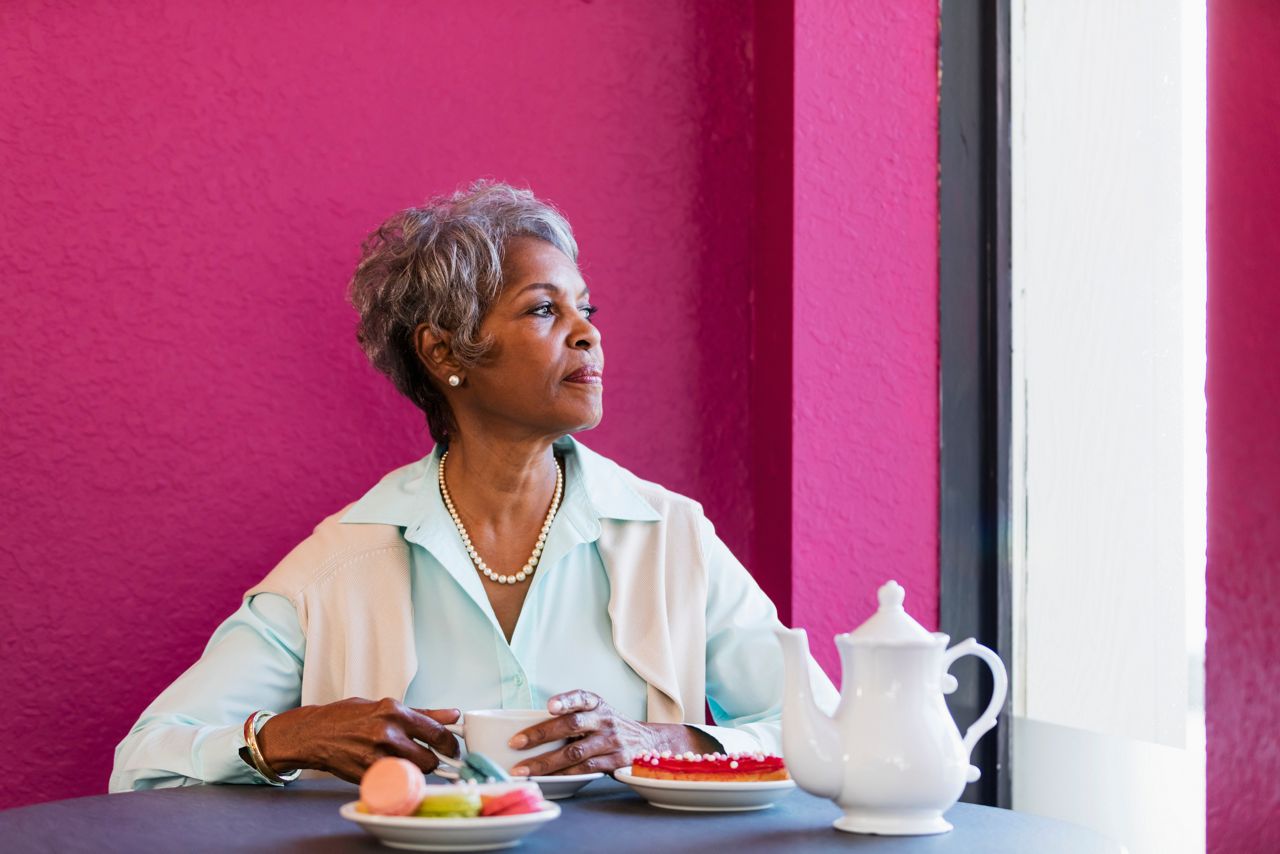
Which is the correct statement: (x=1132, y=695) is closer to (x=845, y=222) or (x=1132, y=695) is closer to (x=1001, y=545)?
(x=1001, y=545)

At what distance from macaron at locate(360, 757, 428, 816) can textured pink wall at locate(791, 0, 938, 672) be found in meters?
1.30

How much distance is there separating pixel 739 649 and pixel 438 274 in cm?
74

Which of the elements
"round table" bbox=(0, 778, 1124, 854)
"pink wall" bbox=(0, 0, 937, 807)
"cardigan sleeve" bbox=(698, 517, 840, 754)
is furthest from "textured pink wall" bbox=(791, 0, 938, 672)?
"round table" bbox=(0, 778, 1124, 854)

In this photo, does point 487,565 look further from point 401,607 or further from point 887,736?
point 887,736

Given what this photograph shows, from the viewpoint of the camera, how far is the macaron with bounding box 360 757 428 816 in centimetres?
120

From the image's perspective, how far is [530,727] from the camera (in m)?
1.55

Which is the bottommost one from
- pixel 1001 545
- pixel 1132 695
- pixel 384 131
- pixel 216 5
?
pixel 1132 695

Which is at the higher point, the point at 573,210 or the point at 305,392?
the point at 573,210

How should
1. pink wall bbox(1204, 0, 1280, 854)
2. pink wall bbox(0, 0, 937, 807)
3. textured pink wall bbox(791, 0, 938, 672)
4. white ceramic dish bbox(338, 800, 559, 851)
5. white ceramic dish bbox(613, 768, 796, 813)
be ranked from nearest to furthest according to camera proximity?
white ceramic dish bbox(338, 800, 559, 851), white ceramic dish bbox(613, 768, 796, 813), pink wall bbox(1204, 0, 1280, 854), pink wall bbox(0, 0, 937, 807), textured pink wall bbox(791, 0, 938, 672)

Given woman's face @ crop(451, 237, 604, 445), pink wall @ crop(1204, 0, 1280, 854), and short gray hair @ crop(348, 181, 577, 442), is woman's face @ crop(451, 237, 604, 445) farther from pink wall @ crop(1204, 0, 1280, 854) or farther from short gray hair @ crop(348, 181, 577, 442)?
pink wall @ crop(1204, 0, 1280, 854)

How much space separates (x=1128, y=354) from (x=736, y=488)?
726 millimetres

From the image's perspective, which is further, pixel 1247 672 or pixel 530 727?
pixel 1247 672

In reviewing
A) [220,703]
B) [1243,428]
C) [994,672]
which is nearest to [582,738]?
[994,672]

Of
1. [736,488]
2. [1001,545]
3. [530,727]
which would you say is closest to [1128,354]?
[1001,545]
